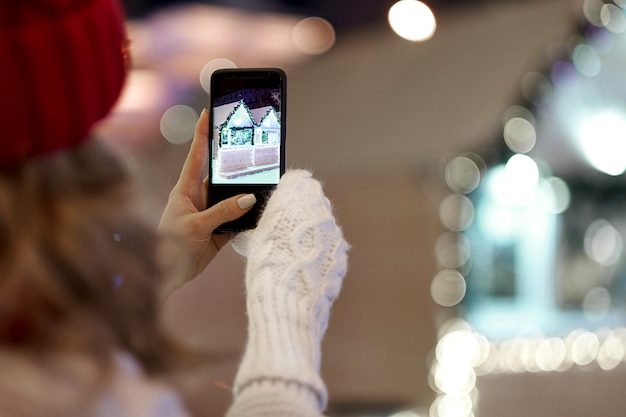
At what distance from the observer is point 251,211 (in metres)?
0.33

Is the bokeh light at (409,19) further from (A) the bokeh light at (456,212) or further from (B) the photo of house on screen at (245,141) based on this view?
(A) the bokeh light at (456,212)

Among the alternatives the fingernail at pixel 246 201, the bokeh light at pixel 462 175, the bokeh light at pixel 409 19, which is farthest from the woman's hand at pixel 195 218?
the bokeh light at pixel 462 175

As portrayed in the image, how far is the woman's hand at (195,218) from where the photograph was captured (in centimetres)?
33

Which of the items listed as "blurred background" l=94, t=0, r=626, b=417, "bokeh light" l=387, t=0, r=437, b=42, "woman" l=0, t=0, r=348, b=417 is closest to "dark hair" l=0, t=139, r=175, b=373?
"woman" l=0, t=0, r=348, b=417

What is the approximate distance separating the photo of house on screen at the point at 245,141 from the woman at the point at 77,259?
0.05m

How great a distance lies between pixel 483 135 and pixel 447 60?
125 mm

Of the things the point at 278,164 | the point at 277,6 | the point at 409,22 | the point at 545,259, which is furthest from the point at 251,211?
the point at 545,259

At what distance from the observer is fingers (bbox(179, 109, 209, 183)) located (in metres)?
0.34

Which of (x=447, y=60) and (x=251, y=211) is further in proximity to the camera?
(x=447, y=60)

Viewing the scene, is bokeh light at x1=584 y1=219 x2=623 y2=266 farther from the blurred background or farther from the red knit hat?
the red knit hat

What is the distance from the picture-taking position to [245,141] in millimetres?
336

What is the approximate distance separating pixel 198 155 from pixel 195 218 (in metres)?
0.03

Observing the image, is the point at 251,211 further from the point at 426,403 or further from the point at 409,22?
the point at 426,403

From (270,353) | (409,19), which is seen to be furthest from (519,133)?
(270,353)
